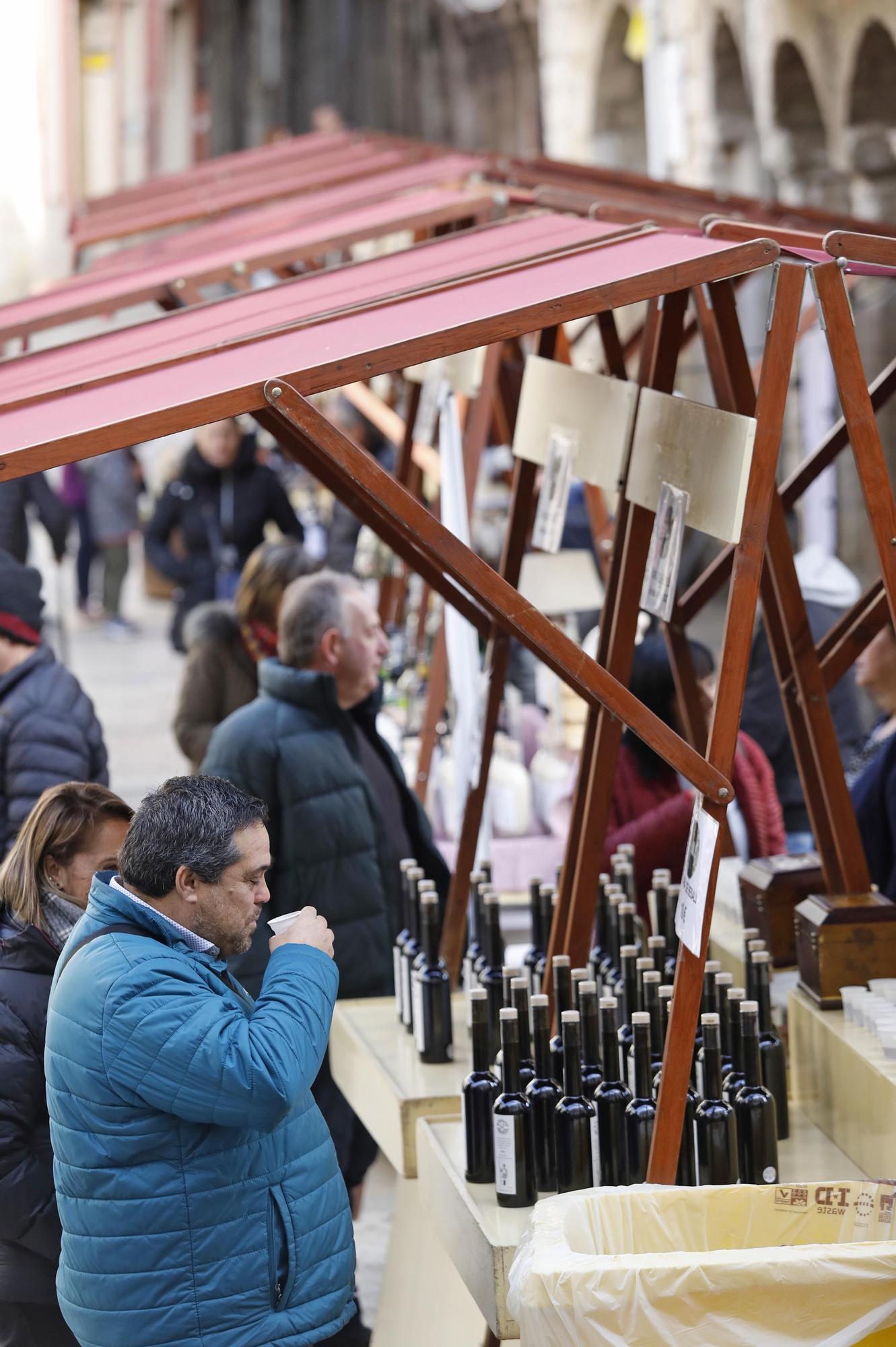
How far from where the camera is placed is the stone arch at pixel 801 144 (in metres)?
9.70

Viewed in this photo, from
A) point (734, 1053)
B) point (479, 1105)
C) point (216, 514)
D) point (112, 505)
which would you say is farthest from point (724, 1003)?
point (112, 505)

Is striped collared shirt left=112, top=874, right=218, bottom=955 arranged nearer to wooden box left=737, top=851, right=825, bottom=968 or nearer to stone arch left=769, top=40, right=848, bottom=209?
wooden box left=737, top=851, right=825, bottom=968

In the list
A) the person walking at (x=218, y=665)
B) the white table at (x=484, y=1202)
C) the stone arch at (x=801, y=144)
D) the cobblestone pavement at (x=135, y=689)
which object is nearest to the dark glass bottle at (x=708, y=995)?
the white table at (x=484, y=1202)

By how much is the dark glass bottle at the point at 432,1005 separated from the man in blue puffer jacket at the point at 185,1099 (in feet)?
3.36

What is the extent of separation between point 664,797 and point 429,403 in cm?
224

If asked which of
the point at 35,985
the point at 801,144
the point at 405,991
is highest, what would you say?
the point at 801,144

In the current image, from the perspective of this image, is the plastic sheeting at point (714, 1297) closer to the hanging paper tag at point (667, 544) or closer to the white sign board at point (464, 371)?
the hanging paper tag at point (667, 544)

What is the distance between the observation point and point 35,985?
3.09 metres

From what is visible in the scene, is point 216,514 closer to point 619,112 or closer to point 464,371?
point 464,371

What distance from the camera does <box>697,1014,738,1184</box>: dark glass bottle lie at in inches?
119

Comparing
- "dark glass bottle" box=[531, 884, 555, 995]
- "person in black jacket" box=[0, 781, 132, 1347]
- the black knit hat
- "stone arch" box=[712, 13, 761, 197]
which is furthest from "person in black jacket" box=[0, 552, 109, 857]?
"stone arch" box=[712, 13, 761, 197]

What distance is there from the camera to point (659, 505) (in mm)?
3393

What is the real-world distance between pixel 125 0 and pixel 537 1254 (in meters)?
26.8

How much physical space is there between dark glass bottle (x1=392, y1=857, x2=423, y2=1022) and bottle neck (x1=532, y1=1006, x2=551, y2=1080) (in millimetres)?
949
